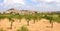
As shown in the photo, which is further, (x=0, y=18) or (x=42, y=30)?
(x=0, y=18)

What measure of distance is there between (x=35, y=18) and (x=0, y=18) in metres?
17.1

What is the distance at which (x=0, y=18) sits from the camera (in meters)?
79.6

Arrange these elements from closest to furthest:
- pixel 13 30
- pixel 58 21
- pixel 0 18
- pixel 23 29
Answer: pixel 23 29, pixel 13 30, pixel 58 21, pixel 0 18

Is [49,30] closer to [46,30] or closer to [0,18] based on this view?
[46,30]

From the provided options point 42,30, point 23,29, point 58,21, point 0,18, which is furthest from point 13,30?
point 0,18

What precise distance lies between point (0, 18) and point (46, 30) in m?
40.8

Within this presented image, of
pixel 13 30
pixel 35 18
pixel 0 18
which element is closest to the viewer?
pixel 13 30

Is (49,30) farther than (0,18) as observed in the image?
No

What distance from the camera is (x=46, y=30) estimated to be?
4194 cm

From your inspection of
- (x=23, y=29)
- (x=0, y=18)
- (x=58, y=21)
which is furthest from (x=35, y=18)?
(x=23, y=29)

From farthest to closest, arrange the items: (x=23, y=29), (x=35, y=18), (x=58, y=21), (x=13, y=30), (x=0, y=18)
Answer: (x=0, y=18), (x=35, y=18), (x=58, y=21), (x=13, y=30), (x=23, y=29)

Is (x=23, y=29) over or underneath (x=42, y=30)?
over

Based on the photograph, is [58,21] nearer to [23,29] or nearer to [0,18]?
[0,18]

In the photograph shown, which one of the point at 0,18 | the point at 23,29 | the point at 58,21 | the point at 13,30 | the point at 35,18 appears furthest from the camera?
the point at 0,18
